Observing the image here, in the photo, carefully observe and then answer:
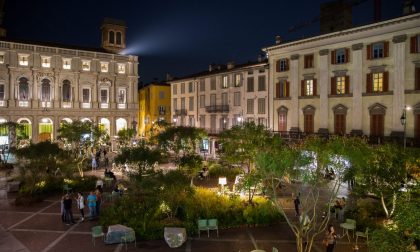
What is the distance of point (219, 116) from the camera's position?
5519 centimetres

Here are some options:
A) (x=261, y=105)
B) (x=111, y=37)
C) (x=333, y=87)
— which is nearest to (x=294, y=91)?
(x=333, y=87)

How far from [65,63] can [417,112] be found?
48095 mm

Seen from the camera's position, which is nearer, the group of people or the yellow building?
the group of people

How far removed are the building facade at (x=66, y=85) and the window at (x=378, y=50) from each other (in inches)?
1605

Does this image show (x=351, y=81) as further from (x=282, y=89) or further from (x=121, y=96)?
(x=121, y=96)

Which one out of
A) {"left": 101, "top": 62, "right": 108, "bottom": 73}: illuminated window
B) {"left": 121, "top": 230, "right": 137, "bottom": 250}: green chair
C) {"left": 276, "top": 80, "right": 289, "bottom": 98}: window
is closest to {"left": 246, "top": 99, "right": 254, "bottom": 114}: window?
{"left": 276, "top": 80, "right": 289, "bottom": 98}: window

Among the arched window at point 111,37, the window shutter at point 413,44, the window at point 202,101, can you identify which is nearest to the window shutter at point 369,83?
the window shutter at point 413,44

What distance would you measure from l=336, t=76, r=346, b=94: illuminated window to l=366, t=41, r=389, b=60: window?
3.46 meters

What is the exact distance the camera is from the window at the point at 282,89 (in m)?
44.0

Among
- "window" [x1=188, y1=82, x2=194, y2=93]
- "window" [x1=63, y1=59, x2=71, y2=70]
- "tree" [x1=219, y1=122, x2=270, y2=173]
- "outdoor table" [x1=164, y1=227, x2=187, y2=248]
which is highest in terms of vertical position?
"window" [x1=63, y1=59, x2=71, y2=70]

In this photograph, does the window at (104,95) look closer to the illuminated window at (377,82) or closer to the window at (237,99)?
the window at (237,99)

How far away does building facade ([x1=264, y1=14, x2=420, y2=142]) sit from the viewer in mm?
32844

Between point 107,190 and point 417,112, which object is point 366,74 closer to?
point 417,112

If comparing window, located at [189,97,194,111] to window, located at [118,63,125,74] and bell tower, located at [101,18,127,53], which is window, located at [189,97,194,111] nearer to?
window, located at [118,63,125,74]
